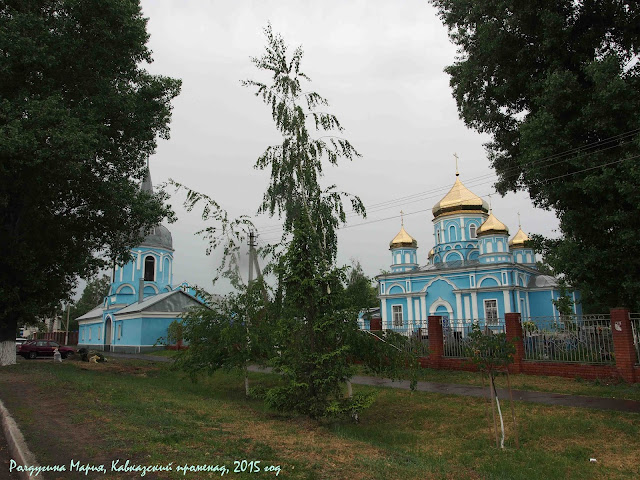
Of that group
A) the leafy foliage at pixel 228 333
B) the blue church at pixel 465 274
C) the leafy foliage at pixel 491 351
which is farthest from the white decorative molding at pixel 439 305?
the leafy foliage at pixel 491 351

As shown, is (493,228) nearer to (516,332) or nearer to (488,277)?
(488,277)

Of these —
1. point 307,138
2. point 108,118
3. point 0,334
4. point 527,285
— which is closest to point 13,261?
point 0,334

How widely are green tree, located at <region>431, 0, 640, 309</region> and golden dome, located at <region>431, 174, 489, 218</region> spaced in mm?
22921

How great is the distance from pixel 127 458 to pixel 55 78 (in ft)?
49.1

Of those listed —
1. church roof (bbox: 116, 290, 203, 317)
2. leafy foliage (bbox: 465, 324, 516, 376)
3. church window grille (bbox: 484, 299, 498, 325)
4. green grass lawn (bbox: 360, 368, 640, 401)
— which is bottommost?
green grass lawn (bbox: 360, 368, 640, 401)

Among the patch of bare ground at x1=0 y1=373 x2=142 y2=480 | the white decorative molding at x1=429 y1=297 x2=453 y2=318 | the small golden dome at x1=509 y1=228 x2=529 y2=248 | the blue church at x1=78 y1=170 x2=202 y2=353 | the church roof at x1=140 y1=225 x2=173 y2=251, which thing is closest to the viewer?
the patch of bare ground at x1=0 y1=373 x2=142 y2=480

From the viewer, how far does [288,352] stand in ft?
28.9

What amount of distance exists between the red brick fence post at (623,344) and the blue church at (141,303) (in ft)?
94.6

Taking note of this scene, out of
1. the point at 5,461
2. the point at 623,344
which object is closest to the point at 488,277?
the point at 623,344

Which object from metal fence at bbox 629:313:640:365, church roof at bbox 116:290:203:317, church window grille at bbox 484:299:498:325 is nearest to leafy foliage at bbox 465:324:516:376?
metal fence at bbox 629:313:640:365

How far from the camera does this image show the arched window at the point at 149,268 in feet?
140

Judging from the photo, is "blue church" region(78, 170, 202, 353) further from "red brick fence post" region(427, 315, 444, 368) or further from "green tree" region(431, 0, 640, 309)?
"green tree" region(431, 0, 640, 309)

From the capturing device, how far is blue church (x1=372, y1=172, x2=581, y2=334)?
32.5 meters

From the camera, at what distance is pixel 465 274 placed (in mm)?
33750
